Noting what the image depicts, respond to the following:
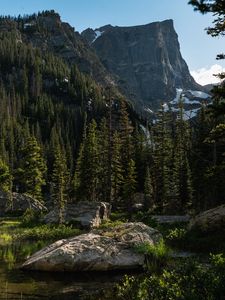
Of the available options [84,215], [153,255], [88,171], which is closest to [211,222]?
[153,255]

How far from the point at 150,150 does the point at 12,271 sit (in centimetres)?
6720

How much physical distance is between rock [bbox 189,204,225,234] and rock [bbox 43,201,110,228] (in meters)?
15.7

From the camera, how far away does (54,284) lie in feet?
47.0

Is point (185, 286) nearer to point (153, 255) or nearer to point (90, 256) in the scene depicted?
point (153, 255)

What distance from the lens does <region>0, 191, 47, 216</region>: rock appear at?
186 ft

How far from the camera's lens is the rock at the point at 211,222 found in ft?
75.3

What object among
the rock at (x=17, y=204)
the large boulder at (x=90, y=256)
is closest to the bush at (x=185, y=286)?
the large boulder at (x=90, y=256)

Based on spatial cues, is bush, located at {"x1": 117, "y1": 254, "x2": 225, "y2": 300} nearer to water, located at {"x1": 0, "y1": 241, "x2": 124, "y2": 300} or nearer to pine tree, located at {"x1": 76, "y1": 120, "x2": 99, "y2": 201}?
water, located at {"x1": 0, "y1": 241, "x2": 124, "y2": 300}

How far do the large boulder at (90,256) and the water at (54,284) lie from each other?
51cm

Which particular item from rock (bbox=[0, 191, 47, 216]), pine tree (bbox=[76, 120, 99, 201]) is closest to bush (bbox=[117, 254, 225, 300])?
rock (bbox=[0, 191, 47, 216])

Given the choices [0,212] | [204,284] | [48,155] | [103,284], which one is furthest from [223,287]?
[48,155]

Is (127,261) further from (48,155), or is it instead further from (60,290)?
(48,155)

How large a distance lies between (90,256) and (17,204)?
43.3 metres

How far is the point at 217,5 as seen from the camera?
16359 mm
